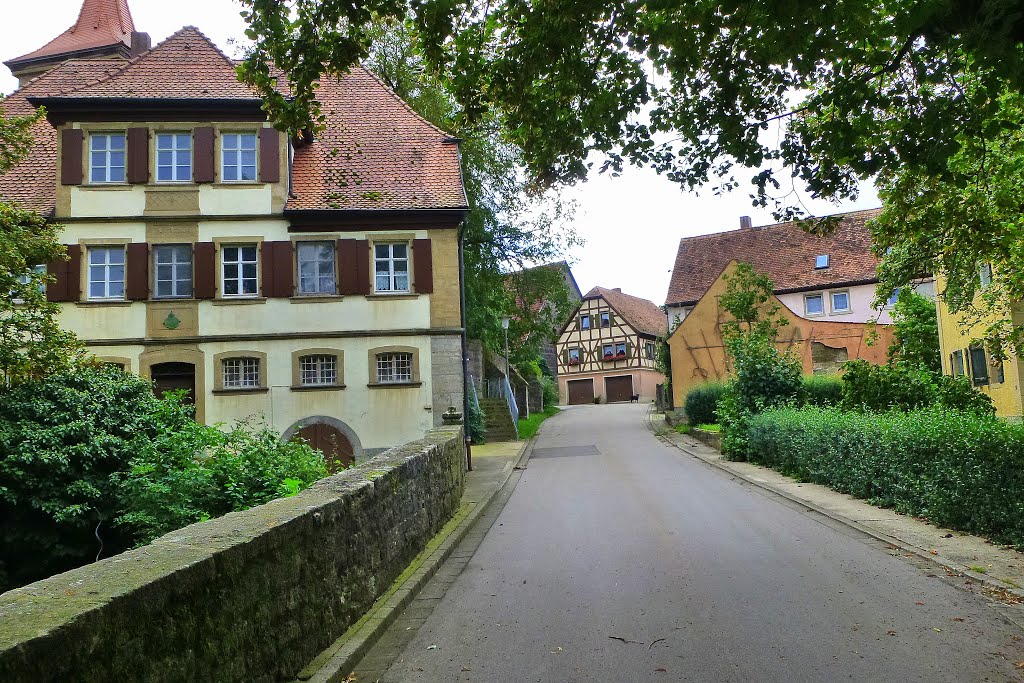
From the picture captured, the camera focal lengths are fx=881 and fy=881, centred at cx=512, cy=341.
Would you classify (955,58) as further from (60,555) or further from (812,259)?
(812,259)

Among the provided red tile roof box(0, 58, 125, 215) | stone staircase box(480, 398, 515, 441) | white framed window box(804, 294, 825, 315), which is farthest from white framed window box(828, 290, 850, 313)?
red tile roof box(0, 58, 125, 215)

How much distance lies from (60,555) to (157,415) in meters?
2.47

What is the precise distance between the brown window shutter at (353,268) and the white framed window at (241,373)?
304cm

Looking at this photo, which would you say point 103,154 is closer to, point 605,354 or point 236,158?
point 236,158

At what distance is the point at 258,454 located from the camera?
29.9ft

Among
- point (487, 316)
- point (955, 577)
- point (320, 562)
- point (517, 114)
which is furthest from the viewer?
point (487, 316)

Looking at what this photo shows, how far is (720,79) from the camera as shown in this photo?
29.5 ft

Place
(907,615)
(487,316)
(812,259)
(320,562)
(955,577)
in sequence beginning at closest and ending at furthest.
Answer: (320,562) → (907,615) → (955,577) → (487,316) → (812,259)

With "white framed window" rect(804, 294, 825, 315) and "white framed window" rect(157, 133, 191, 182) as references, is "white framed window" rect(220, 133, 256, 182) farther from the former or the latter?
"white framed window" rect(804, 294, 825, 315)

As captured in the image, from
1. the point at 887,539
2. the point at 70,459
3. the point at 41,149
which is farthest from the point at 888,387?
the point at 41,149

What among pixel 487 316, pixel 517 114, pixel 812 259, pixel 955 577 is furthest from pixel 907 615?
pixel 812 259

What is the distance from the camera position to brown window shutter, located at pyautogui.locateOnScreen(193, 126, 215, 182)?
A: 23109 millimetres

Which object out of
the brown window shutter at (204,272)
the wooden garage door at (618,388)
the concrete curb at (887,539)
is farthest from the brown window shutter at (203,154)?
the wooden garage door at (618,388)

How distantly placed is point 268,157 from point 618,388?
4572 centimetres
